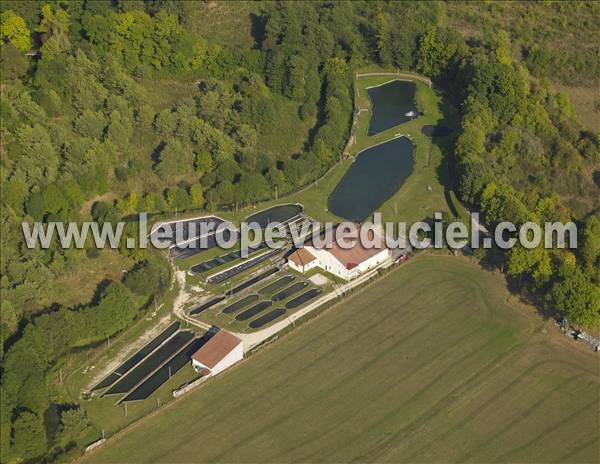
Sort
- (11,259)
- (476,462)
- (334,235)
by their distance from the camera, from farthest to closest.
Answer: (334,235) < (11,259) < (476,462)

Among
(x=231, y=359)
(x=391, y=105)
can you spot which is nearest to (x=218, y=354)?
(x=231, y=359)

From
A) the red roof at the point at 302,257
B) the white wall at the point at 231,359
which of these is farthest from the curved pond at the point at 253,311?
the red roof at the point at 302,257

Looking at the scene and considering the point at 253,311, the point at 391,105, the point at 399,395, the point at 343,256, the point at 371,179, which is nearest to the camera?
the point at 399,395

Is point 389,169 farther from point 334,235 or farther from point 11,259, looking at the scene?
point 11,259

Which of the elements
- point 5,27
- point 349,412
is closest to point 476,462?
point 349,412

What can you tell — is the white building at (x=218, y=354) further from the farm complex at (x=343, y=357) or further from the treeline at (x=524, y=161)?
the treeline at (x=524, y=161)

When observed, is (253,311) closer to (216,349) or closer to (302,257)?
(216,349)
